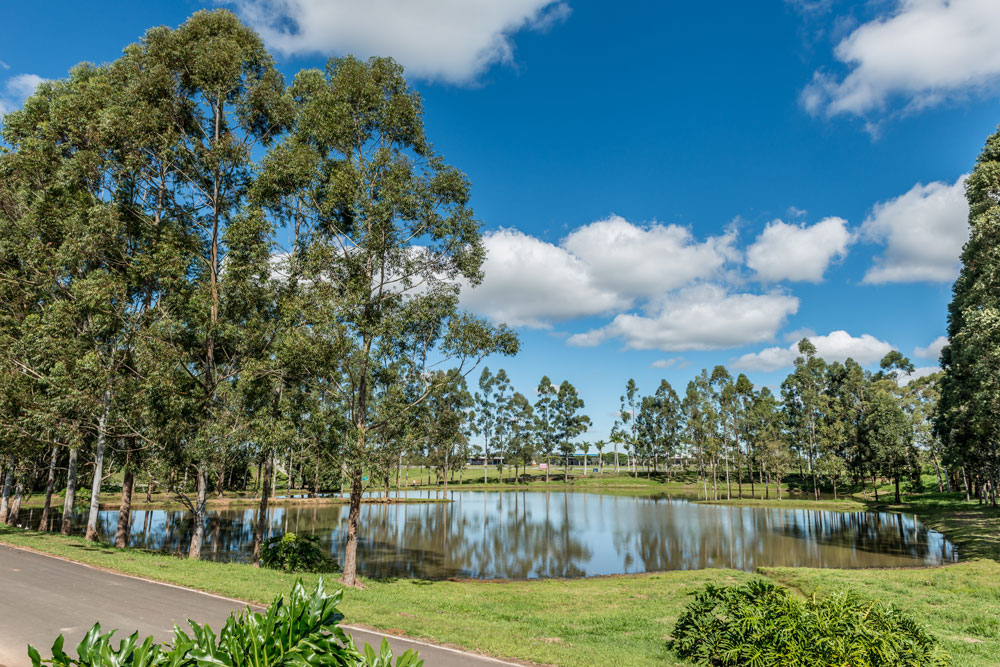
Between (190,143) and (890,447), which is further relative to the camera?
(890,447)

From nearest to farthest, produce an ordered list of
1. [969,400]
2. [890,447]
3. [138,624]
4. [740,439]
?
[138,624] → [969,400] → [890,447] → [740,439]

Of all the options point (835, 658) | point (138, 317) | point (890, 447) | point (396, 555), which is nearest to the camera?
point (835, 658)

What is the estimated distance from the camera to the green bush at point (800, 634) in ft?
26.0

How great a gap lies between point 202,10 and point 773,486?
9350cm

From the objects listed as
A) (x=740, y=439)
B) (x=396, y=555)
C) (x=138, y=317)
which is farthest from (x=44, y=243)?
(x=740, y=439)

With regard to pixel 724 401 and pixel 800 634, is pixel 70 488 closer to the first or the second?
pixel 800 634

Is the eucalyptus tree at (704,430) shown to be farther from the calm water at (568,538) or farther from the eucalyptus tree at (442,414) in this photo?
the eucalyptus tree at (442,414)

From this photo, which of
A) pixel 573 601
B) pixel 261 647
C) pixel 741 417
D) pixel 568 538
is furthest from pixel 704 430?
pixel 261 647

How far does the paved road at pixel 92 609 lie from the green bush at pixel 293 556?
6.68m

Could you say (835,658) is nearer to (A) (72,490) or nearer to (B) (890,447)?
(A) (72,490)

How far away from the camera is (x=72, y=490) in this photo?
991 inches

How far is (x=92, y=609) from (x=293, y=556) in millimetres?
10593

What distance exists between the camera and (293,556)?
71.2 ft

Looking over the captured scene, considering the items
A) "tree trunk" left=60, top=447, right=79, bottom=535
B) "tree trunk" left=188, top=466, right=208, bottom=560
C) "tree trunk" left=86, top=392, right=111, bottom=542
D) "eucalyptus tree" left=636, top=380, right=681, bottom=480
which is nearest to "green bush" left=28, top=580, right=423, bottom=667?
"tree trunk" left=188, top=466, right=208, bottom=560
